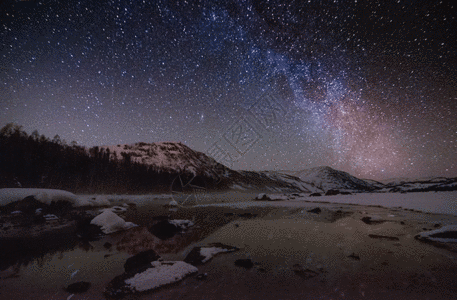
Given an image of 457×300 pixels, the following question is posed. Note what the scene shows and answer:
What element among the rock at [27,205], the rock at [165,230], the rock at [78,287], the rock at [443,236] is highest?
the rock at [443,236]

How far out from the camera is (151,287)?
13.2 ft

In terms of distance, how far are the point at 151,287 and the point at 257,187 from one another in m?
188

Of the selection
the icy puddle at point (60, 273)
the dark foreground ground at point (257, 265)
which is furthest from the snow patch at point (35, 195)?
the icy puddle at point (60, 273)

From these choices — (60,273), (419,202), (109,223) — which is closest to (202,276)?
(60,273)

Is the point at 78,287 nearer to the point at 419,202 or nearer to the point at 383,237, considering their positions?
the point at 383,237

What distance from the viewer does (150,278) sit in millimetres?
4246

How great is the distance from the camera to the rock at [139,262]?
15.4 feet

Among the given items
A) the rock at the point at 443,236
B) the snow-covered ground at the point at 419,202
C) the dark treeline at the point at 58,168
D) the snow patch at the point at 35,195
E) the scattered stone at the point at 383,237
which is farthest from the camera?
the dark treeline at the point at 58,168

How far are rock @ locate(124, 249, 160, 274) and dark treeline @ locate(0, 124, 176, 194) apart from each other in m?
46.2

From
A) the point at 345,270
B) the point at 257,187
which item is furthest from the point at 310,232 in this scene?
the point at 257,187

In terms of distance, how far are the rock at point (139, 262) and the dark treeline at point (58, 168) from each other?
46.2 meters

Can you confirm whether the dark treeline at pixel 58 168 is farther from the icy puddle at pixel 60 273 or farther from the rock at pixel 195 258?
the rock at pixel 195 258

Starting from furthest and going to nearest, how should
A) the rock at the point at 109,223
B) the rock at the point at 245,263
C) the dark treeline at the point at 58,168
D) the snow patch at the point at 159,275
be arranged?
the dark treeline at the point at 58,168 → the rock at the point at 109,223 → the rock at the point at 245,263 → the snow patch at the point at 159,275

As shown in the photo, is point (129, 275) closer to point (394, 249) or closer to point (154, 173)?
point (394, 249)
